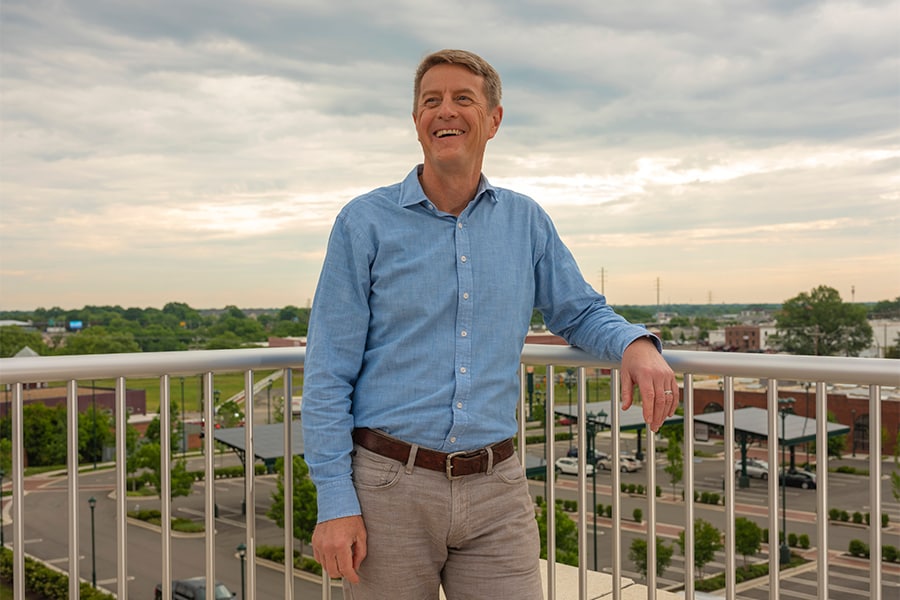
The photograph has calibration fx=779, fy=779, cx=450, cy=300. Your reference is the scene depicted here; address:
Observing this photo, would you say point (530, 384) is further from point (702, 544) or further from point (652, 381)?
point (702, 544)

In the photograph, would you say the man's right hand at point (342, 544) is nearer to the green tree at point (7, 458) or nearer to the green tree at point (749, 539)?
the green tree at point (7, 458)

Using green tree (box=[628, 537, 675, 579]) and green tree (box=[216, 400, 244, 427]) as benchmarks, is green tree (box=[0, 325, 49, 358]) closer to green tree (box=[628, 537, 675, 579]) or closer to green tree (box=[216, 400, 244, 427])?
green tree (box=[628, 537, 675, 579])

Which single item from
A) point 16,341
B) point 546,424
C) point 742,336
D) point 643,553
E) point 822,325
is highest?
point 546,424

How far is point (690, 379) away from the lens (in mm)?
1779

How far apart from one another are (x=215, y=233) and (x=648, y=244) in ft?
155

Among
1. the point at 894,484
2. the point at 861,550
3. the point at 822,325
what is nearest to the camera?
the point at 861,550

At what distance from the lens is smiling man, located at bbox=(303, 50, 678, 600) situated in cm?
147

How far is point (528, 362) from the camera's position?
2.04 meters

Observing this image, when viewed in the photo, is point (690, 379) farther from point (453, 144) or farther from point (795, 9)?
point (795, 9)

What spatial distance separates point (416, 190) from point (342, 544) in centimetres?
69

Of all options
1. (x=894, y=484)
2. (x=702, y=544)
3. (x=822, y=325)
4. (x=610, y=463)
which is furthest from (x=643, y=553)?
(x=822, y=325)

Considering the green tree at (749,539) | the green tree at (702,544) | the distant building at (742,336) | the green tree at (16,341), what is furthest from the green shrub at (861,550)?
the distant building at (742,336)

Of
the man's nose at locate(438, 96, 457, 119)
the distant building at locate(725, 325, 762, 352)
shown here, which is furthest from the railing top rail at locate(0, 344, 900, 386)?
the distant building at locate(725, 325, 762, 352)

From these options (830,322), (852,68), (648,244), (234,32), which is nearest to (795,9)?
(852,68)
